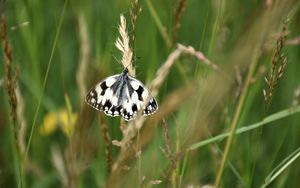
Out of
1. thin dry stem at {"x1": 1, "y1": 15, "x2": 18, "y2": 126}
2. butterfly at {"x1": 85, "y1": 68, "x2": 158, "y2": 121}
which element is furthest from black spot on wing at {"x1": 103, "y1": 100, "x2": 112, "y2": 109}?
thin dry stem at {"x1": 1, "y1": 15, "x2": 18, "y2": 126}

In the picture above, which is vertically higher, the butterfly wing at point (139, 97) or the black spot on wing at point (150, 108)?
the butterfly wing at point (139, 97)

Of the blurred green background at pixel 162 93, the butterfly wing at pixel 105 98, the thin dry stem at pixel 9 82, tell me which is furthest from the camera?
the butterfly wing at pixel 105 98

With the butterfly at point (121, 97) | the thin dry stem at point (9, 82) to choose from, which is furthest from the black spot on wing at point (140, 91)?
the thin dry stem at point (9, 82)

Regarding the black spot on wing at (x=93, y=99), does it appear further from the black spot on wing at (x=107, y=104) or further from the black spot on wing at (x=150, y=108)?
the black spot on wing at (x=150, y=108)

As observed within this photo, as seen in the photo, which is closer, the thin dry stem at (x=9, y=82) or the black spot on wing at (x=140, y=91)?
the thin dry stem at (x=9, y=82)

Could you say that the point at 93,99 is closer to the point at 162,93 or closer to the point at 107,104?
the point at 107,104

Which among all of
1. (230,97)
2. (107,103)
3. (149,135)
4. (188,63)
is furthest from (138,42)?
(149,135)

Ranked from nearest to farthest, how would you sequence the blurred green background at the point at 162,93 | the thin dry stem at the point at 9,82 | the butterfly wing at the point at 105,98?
the blurred green background at the point at 162,93 < the thin dry stem at the point at 9,82 < the butterfly wing at the point at 105,98

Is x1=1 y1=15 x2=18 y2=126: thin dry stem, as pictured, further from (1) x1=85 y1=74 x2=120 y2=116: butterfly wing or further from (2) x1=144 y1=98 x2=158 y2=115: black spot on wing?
(2) x1=144 y1=98 x2=158 y2=115: black spot on wing
